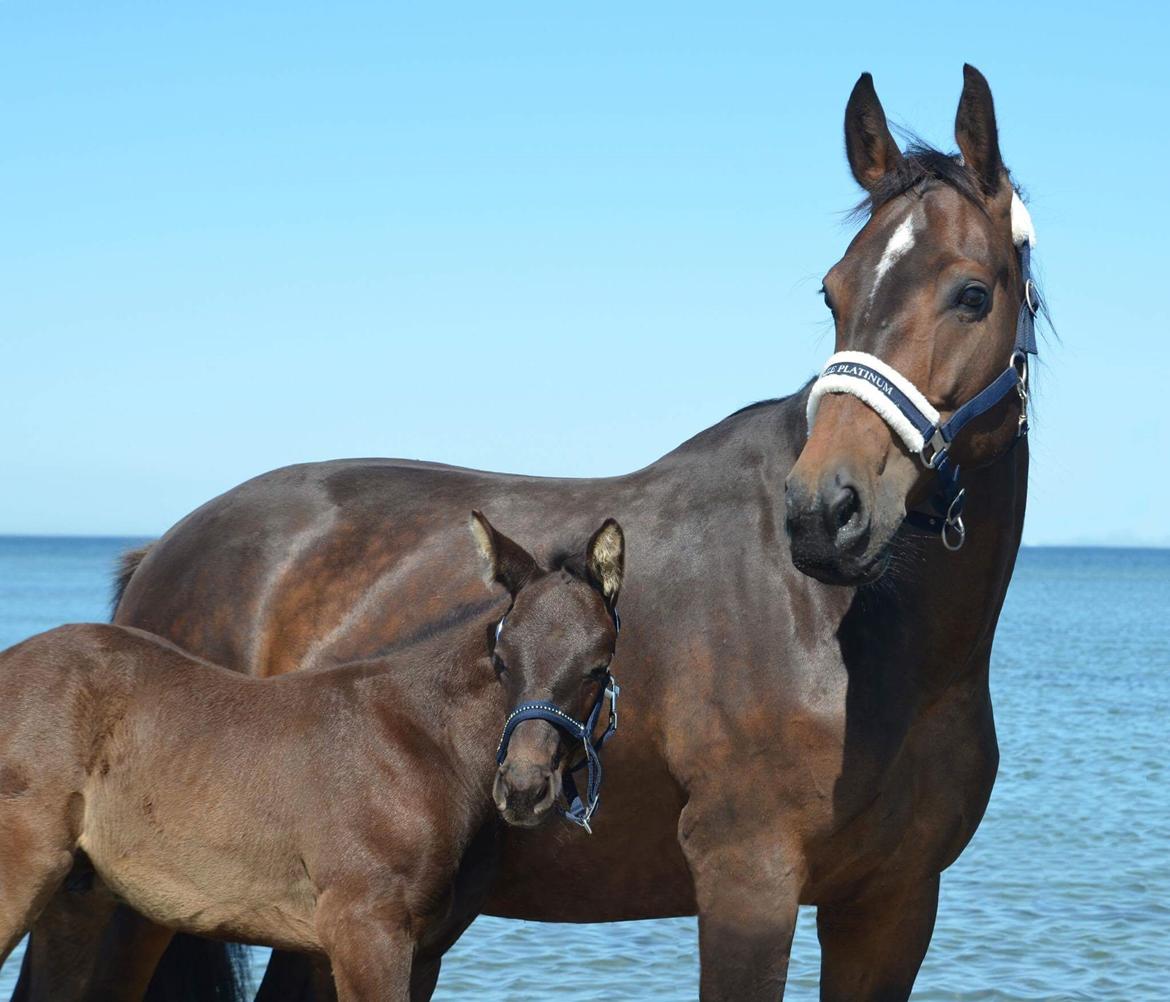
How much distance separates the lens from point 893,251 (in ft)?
12.2

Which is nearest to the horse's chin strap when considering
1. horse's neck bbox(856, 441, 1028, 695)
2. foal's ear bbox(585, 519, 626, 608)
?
horse's neck bbox(856, 441, 1028, 695)

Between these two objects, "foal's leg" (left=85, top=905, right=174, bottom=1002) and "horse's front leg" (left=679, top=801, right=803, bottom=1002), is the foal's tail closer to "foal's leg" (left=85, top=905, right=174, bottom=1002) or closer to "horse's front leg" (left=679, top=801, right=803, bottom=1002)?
"foal's leg" (left=85, top=905, right=174, bottom=1002)

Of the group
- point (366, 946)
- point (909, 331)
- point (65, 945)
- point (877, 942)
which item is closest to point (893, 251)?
point (909, 331)

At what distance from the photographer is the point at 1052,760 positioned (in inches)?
601

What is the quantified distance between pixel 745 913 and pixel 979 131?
1989mm

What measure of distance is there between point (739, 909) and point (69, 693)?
173cm

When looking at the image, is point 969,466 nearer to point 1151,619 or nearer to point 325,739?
point 325,739

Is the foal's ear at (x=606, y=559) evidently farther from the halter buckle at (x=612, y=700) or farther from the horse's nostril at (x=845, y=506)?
the horse's nostril at (x=845, y=506)

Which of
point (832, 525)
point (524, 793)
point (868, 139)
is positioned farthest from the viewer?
point (868, 139)

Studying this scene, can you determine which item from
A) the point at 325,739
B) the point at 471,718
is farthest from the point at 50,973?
the point at 471,718

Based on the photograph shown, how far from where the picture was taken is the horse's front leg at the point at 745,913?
12.5 feet

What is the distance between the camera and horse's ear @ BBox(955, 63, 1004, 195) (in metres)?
3.71

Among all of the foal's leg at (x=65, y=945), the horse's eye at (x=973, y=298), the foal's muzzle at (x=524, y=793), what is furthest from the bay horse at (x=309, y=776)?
the horse's eye at (x=973, y=298)

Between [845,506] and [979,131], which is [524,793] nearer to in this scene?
[845,506]
